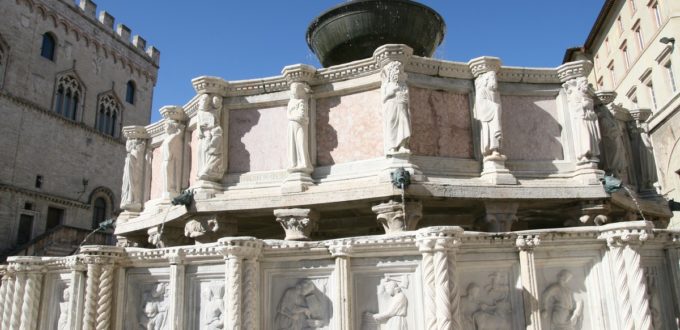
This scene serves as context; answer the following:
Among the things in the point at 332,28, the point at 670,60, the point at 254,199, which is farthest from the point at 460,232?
the point at 670,60

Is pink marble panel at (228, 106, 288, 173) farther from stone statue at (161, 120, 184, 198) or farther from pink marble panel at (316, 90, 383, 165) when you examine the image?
stone statue at (161, 120, 184, 198)

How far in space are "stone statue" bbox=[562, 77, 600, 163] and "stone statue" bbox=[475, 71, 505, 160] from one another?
1.25 m

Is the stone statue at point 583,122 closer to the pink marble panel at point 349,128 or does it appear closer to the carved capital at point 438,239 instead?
the pink marble panel at point 349,128

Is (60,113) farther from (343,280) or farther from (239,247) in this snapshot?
(343,280)

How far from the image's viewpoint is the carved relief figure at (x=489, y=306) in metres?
5.48

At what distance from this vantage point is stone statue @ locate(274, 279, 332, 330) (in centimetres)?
564

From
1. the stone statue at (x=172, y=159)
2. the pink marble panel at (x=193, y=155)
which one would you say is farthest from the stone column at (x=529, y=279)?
the stone statue at (x=172, y=159)

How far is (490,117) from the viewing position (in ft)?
28.5

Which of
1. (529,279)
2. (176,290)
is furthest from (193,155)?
(529,279)

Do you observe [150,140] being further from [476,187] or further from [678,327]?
[678,327]

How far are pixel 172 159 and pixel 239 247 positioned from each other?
16.4 feet

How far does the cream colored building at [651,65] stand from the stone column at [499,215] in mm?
16428

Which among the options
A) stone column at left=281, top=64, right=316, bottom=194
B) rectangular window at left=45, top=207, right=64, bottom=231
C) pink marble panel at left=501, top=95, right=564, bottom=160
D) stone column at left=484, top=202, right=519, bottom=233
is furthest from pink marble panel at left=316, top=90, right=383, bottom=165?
rectangular window at left=45, top=207, right=64, bottom=231

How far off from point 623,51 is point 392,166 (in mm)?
29726
